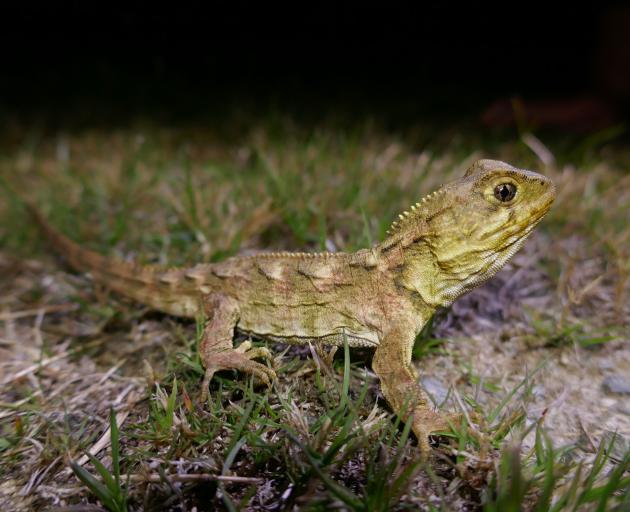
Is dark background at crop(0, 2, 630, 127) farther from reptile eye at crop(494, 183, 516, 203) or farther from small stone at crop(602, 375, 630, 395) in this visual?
small stone at crop(602, 375, 630, 395)

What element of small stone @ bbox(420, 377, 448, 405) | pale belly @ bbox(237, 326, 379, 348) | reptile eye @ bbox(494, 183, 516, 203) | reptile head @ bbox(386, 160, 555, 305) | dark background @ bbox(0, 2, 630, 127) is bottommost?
small stone @ bbox(420, 377, 448, 405)

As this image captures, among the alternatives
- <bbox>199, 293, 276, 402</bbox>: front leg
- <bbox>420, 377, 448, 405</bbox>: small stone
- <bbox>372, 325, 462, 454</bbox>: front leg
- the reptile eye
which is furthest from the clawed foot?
the reptile eye

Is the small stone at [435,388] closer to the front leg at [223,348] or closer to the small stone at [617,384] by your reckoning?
the front leg at [223,348]

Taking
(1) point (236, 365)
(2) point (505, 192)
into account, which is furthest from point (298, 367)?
(2) point (505, 192)

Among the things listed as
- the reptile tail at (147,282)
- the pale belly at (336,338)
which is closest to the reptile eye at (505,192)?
the pale belly at (336,338)

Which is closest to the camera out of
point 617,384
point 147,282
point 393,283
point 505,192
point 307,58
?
point 505,192

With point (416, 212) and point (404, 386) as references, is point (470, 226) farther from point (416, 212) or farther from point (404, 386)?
point (404, 386)

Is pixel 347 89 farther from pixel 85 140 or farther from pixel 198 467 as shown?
pixel 198 467
